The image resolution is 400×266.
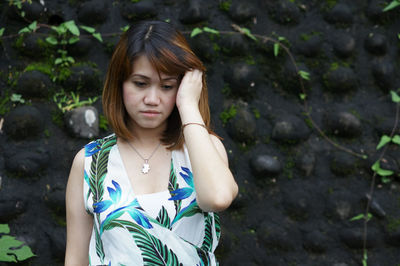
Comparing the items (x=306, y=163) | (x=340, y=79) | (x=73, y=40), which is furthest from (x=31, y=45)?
(x=340, y=79)

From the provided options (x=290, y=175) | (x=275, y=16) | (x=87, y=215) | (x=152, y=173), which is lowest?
(x=290, y=175)

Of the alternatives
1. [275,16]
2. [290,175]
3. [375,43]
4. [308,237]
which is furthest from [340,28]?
[308,237]

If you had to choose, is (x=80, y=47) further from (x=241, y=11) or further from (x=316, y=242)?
(x=316, y=242)

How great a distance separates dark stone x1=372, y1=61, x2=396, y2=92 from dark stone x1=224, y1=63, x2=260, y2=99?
0.79 m

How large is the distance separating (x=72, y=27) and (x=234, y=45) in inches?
39.3

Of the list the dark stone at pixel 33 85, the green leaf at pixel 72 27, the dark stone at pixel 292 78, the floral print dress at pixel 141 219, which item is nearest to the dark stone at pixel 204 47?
the dark stone at pixel 292 78

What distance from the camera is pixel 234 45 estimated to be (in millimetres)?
2902

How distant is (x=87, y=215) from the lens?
1.76m

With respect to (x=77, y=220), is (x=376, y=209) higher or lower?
lower

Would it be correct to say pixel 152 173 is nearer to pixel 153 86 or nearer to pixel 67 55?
pixel 153 86

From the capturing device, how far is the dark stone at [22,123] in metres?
2.59

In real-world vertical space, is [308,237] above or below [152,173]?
below

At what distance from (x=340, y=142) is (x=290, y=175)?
0.40 meters

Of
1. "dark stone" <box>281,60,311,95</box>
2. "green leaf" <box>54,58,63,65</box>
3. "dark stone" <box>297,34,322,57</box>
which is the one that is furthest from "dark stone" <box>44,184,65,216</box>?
"dark stone" <box>297,34,322,57</box>
